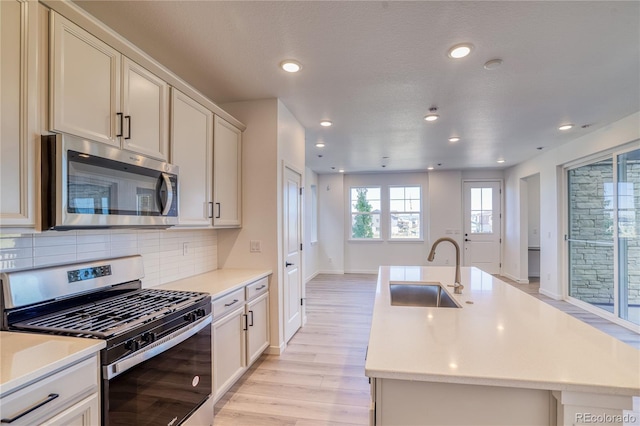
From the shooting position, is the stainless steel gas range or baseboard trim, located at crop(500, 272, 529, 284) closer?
the stainless steel gas range

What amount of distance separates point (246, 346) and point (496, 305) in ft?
6.30

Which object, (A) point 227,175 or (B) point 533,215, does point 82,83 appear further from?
(B) point 533,215

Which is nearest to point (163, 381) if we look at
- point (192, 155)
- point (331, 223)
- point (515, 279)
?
point (192, 155)

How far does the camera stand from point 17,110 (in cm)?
126

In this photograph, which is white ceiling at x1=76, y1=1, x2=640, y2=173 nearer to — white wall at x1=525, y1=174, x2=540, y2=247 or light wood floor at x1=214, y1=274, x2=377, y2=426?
light wood floor at x1=214, y1=274, x2=377, y2=426

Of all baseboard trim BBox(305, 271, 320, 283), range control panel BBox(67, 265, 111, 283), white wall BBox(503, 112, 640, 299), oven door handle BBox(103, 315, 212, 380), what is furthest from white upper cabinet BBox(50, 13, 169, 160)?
baseboard trim BBox(305, 271, 320, 283)

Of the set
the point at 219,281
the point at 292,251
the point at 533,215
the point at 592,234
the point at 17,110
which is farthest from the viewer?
the point at 533,215

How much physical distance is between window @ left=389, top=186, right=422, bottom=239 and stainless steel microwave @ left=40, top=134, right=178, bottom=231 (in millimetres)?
6240

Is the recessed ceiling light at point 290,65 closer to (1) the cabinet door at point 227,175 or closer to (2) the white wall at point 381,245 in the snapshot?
(1) the cabinet door at point 227,175

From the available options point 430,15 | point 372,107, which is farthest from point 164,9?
point 372,107

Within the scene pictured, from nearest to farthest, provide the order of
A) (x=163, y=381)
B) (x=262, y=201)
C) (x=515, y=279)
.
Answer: (x=163, y=381)
(x=262, y=201)
(x=515, y=279)

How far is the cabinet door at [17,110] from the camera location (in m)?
1.21

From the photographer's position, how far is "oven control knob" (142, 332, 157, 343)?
1496mm

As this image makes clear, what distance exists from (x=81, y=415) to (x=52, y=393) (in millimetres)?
202
